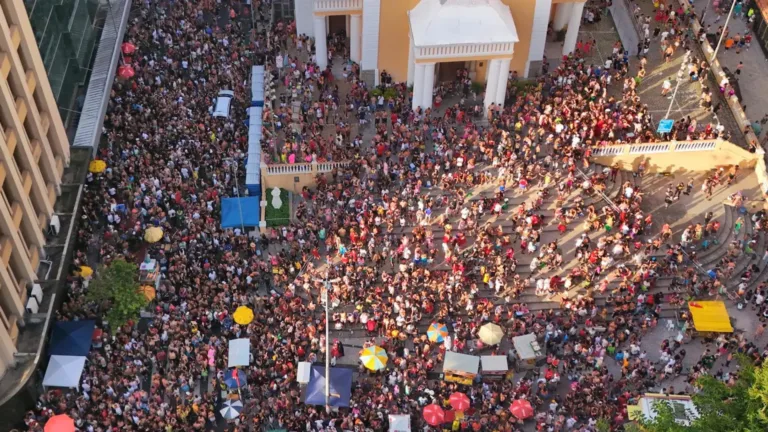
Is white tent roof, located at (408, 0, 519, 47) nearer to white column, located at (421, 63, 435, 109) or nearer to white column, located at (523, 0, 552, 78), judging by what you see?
white column, located at (421, 63, 435, 109)

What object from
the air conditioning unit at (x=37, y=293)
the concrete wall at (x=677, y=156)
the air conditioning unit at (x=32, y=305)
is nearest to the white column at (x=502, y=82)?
the concrete wall at (x=677, y=156)

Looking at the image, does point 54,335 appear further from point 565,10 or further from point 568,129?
point 565,10

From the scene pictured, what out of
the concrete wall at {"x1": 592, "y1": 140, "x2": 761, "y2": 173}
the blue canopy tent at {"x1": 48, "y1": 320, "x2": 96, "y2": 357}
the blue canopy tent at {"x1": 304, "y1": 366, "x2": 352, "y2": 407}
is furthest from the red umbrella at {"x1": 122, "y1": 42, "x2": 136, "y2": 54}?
the concrete wall at {"x1": 592, "y1": 140, "x2": 761, "y2": 173}

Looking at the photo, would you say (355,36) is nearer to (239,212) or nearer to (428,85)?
(428,85)

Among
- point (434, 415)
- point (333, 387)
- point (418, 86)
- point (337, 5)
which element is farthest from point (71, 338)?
point (337, 5)

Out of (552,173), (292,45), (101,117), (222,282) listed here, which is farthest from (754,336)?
(101,117)

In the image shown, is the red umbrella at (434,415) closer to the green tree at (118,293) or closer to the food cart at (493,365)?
the food cart at (493,365)
